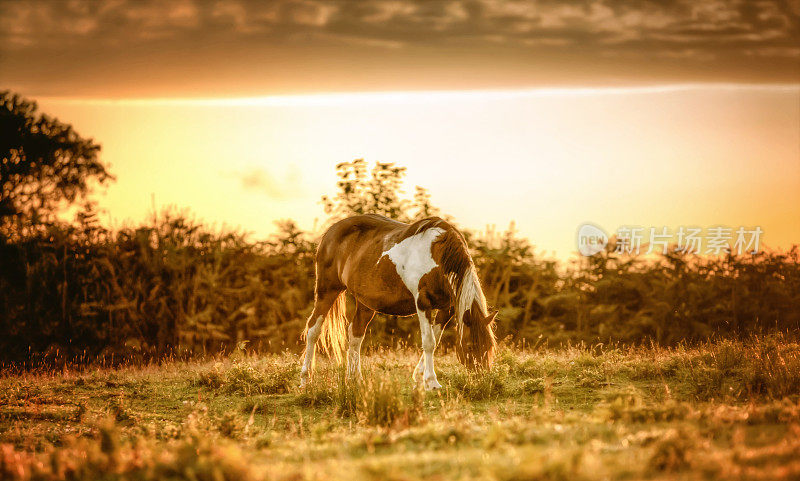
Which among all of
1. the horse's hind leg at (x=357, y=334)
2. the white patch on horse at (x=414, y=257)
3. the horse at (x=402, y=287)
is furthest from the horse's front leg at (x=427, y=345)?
the horse's hind leg at (x=357, y=334)

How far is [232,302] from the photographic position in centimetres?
1526

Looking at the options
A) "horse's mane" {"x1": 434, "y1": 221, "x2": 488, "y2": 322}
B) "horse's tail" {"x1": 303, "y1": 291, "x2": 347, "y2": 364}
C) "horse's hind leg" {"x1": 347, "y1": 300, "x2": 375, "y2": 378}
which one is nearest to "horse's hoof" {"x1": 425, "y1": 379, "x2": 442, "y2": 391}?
"horse's mane" {"x1": 434, "y1": 221, "x2": 488, "y2": 322}

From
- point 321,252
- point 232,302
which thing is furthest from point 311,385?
point 232,302

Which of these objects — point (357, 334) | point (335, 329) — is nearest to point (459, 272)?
point (357, 334)

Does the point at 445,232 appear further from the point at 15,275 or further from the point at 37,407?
the point at 15,275

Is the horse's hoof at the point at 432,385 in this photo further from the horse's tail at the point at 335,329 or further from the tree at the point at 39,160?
the tree at the point at 39,160

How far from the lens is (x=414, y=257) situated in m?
8.84

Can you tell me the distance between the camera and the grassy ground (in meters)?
4.36

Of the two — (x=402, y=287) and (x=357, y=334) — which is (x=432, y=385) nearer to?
(x=402, y=287)

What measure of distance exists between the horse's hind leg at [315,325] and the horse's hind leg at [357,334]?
61cm

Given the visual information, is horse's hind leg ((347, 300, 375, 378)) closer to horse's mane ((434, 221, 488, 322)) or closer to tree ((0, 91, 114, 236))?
horse's mane ((434, 221, 488, 322))

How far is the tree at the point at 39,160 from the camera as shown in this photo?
75.0 ft

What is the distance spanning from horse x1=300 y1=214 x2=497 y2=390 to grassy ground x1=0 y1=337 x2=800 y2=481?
1.53 feet

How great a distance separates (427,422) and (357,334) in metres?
3.54
